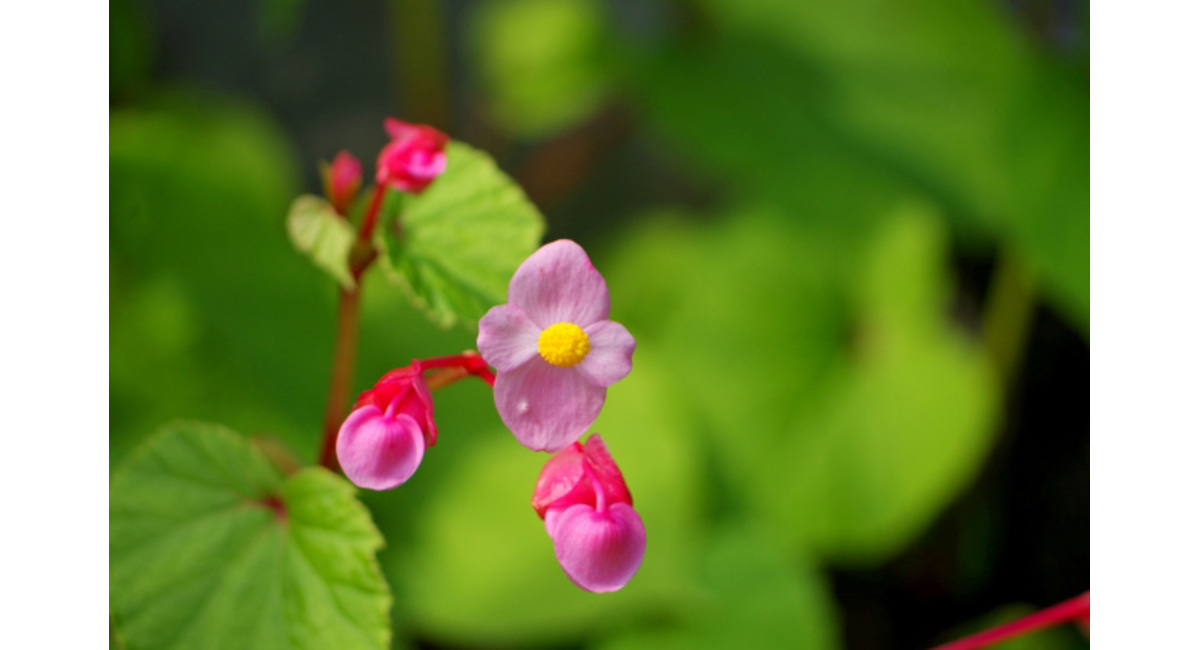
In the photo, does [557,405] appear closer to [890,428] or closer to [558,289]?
[558,289]

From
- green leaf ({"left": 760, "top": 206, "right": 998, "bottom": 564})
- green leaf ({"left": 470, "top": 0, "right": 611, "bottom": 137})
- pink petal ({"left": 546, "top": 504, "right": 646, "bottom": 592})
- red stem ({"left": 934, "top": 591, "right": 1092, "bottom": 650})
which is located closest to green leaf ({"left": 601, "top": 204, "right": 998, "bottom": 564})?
green leaf ({"left": 760, "top": 206, "right": 998, "bottom": 564})

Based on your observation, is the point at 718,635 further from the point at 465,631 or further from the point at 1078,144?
the point at 1078,144

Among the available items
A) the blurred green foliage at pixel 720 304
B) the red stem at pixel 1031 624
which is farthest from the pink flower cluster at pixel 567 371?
the blurred green foliage at pixel 720 304

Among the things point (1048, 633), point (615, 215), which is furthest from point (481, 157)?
point (615, 215)

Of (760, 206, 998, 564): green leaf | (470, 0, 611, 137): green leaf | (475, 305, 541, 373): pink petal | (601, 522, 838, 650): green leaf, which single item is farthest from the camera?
(470, 0, 611, 137): green leaf

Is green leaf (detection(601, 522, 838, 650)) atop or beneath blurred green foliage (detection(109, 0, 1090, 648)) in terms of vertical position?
beneath

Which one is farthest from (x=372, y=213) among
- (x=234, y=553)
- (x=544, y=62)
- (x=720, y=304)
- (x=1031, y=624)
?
(x=544, y=62)

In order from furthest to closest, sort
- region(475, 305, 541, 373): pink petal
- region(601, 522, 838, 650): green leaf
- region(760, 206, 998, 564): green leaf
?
1. region(760, 206, 998, 564): green leaf
2. region(601, 522, 838, 650): green leaf
3. region(475, 305, 541, 373): pink petal

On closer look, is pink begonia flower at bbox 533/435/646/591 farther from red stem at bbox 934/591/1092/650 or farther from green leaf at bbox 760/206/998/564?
green leaf at bbox 760/206/998/564
